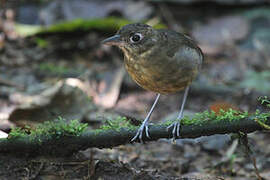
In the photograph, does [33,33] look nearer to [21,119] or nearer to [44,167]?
[21,119]

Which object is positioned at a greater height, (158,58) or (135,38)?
(135,38)

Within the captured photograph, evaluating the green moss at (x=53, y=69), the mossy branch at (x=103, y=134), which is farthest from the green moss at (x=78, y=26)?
the mossy branch at (x=103, y=134)

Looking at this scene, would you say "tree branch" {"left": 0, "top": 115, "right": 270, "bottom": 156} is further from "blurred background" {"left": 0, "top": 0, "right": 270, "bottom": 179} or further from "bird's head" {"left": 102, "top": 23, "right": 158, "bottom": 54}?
"bird's head" {"left": 102, "top": 23, "right": 158, "bottom": 54}

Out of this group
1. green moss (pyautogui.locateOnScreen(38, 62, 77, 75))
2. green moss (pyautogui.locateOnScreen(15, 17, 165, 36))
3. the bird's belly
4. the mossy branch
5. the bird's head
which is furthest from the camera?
green moss (pyautogui.locateOnScreen(15, 17, 165, 36))

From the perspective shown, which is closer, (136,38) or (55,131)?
(55,131)

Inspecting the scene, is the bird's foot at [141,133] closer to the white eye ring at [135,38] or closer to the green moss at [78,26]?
the white eye ring at [135,38]

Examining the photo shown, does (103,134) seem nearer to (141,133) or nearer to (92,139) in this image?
(92,139)

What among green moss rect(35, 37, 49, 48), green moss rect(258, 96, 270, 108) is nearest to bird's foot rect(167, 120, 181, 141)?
green moss rect(258, 96, 270, 108)

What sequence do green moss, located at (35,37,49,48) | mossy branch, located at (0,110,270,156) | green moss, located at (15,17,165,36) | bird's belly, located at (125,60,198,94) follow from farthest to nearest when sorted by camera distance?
green moss, located at (35,37,49,48) → green moss, located at (15,17,165,36) → bird's belly, located at (125,60,198,94) → mossy branch, located at (0,110,270,156)

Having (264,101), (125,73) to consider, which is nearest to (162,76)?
(264,101)
